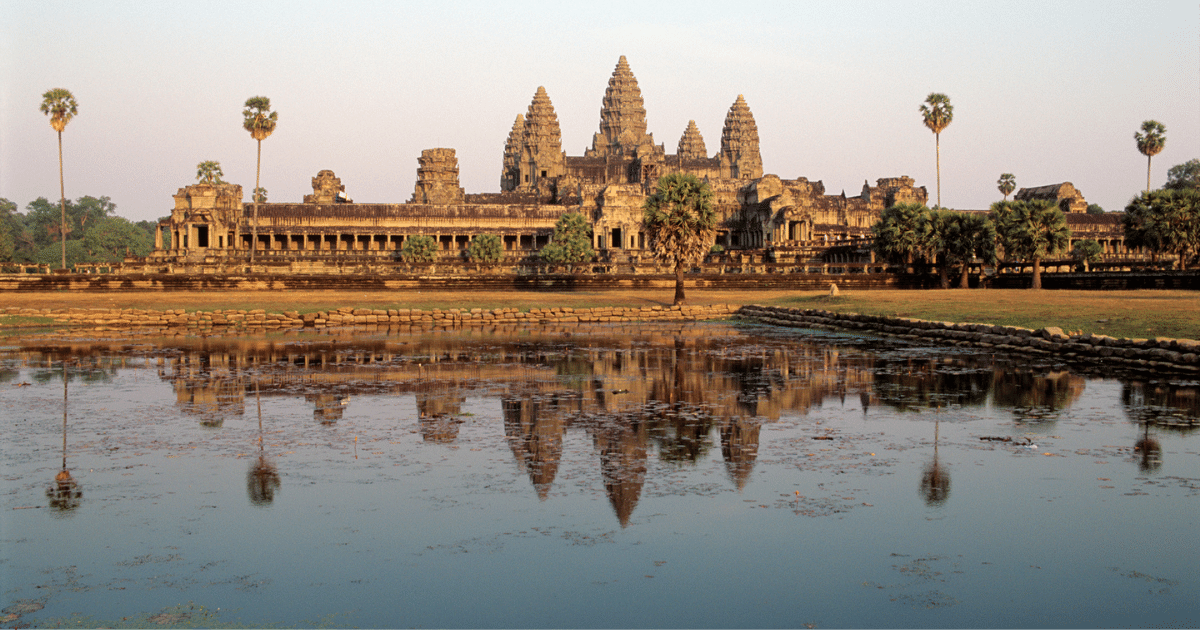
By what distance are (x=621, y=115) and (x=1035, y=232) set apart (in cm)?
9038

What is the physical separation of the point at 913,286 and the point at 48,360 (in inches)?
2027

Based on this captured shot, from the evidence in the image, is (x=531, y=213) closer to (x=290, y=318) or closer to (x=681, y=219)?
(x=681, y=219)

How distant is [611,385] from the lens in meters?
18.3

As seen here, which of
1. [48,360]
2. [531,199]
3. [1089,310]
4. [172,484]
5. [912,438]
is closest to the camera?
[172,484]

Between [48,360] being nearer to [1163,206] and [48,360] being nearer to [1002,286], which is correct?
[1002,286]

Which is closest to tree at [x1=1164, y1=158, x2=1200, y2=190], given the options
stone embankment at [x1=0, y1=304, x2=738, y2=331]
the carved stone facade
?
the carved stone facade

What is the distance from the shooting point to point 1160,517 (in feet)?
29.2

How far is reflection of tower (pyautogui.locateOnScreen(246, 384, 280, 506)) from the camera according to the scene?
977 cm

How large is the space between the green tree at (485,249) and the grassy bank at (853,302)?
29.4 meters

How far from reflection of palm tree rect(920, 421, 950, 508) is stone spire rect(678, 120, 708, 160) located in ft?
452

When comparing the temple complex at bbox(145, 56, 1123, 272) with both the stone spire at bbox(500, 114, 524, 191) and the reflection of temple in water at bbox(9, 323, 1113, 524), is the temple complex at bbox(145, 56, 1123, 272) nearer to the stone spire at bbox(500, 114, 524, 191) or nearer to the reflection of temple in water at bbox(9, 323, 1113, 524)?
the stone spire at bbox(500, 114, 524, 191)

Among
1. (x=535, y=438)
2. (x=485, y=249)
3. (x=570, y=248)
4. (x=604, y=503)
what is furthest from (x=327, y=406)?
(x=485, y=249)

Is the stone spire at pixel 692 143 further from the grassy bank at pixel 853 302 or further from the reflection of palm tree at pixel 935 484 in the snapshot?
the reflection of palm tree at pixel 935 484

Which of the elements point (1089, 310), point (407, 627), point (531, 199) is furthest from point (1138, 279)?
point (531, 199)
